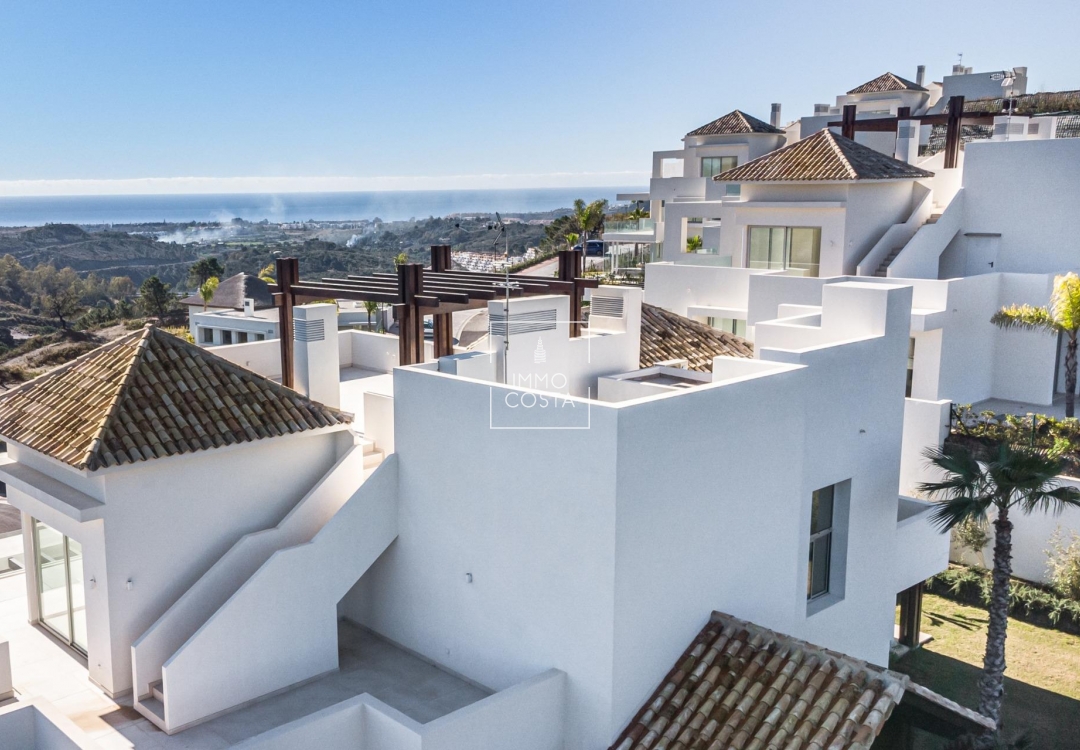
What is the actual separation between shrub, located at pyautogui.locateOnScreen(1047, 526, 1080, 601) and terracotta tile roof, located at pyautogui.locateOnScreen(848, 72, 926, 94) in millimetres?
34723

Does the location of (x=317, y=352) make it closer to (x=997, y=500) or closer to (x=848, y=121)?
(x=997, y=500)

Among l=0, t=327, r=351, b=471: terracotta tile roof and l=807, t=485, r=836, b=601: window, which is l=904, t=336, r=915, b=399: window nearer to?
l=807, t=485, r=836, b=601: window

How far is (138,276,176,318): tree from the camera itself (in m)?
72.0

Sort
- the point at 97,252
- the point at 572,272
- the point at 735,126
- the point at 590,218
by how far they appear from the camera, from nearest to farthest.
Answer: the point at 572,272, the point at 735,126, the point at 590,218, the point at 97,252

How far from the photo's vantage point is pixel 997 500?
17625 millimetres

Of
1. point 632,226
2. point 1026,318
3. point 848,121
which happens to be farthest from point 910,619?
point 632,226

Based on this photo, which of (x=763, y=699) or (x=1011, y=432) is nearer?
(x=763, y=699)

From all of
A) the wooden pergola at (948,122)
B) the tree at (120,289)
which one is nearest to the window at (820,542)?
the wooden pergola at (948,122)

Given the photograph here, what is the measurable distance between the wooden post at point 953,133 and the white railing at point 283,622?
27883 mm

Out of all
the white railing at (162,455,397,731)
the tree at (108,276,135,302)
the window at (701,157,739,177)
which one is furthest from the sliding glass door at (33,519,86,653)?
the tree at (108,276,135,302)

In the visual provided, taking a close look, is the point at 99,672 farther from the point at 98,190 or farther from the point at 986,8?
the point at 98,190

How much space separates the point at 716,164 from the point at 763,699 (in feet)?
146

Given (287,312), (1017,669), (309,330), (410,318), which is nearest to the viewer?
(309,330)

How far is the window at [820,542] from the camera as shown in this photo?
49.4ft
